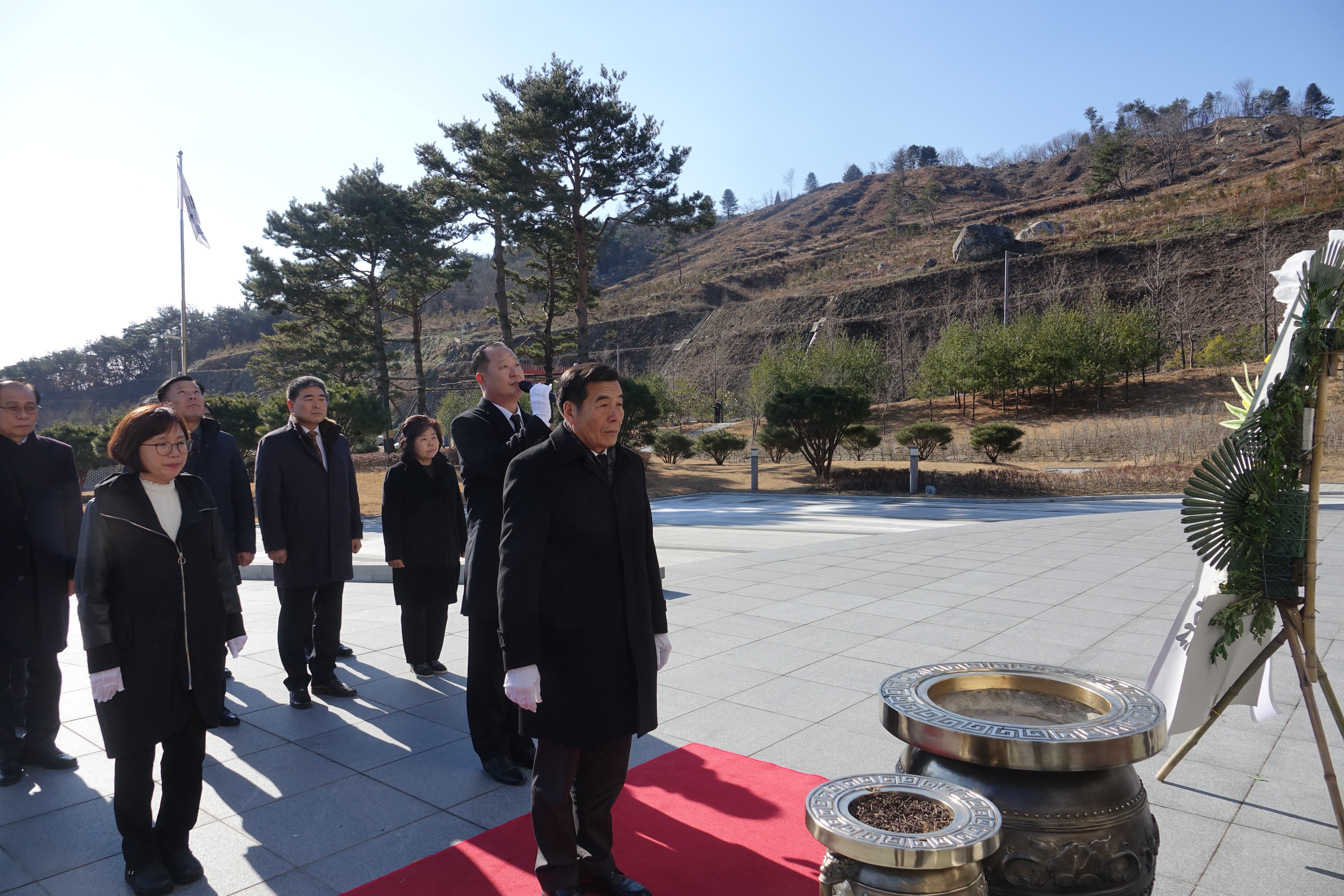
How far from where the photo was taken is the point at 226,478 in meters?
4.61

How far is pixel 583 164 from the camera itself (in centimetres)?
2444

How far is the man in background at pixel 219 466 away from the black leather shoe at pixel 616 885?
8.92ft

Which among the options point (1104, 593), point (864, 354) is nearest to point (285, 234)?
point (864, 354)

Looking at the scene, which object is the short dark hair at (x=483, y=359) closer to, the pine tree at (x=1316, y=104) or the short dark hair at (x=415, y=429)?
the short dark hair at (x=415, y=429)

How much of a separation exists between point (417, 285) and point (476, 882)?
99.0 ft

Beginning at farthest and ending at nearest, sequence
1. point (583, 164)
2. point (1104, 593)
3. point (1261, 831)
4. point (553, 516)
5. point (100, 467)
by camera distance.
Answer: point (100, 467)
point (583, 164)
point (1104, 593)
point (1261, 831)
point (553, 516)

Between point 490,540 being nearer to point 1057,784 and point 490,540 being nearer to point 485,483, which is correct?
point 485,483

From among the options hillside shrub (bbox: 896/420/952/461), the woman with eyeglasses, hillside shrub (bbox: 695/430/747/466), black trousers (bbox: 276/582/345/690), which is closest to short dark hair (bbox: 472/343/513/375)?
the woman with eyeglasses

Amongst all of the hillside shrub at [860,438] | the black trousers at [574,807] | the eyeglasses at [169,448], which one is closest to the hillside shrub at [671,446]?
the hillside shrub at [860,438]

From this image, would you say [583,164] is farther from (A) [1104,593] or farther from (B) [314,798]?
(B) [314,798]

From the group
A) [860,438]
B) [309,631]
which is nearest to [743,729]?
[309,631]

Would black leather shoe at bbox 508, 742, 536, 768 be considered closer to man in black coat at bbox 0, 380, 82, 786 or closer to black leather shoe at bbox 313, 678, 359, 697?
black leather shoe at bbox 313, 678, 359, 697

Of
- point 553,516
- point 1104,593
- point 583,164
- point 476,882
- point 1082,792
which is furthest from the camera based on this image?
point 583,164

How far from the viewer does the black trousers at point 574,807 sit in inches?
96.0
